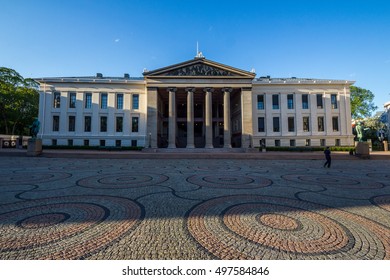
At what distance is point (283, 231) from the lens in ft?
11.3

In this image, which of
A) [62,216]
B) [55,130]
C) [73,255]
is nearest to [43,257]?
[73,255]

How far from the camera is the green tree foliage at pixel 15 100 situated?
129 feet

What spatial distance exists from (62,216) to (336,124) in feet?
155

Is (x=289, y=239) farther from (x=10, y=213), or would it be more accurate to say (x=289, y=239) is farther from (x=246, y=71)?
(x=246, y=71)

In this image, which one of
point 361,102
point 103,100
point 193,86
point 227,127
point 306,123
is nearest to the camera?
point 227,127

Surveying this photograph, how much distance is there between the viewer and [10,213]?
13.7 ft

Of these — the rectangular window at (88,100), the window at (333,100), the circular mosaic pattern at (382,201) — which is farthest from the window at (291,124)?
the rectangular window at (88,100)

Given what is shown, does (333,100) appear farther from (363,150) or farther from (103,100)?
(103,100)

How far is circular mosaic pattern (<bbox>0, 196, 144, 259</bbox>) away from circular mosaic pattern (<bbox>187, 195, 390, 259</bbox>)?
157 centimetres

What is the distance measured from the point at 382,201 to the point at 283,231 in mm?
4335

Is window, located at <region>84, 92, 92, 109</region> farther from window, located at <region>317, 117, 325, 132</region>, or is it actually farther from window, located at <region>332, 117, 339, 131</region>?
window, located at <region>332, 117, 339, 131</region>

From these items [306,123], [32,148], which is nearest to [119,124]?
[32,148]
